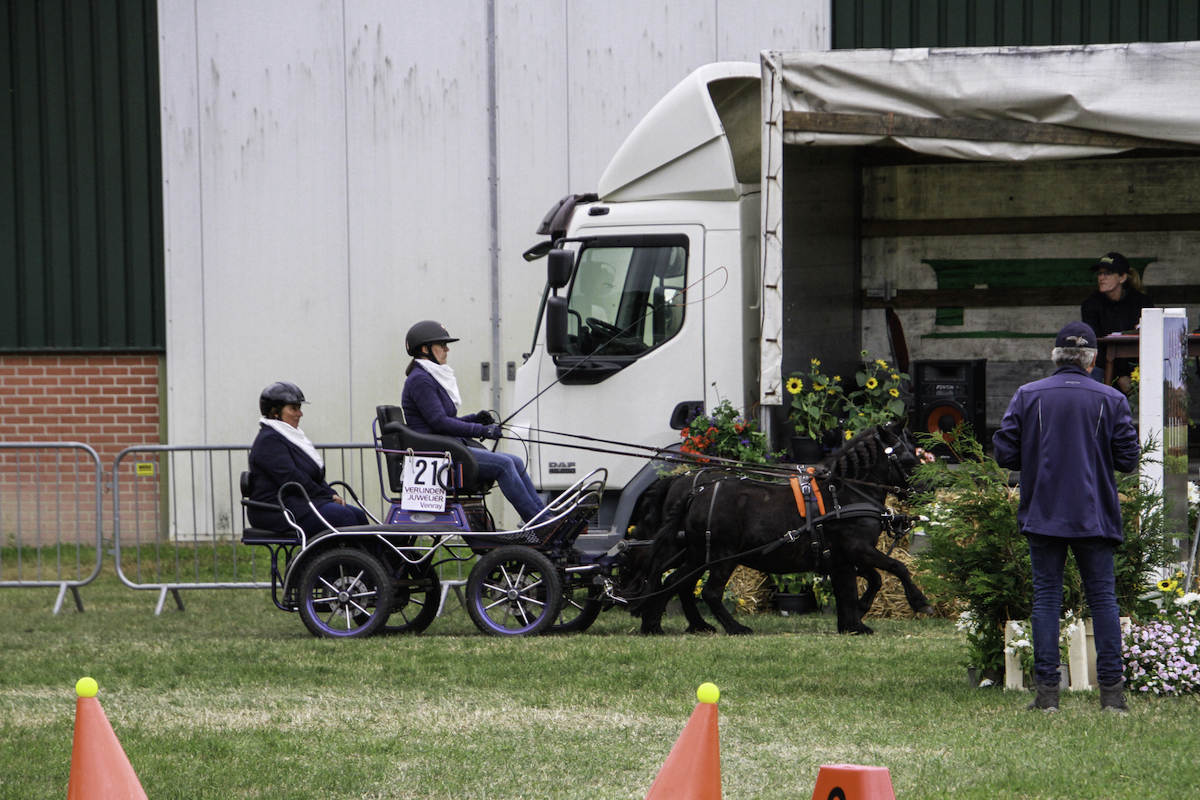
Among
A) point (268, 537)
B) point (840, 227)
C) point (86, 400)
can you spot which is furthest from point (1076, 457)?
point (86, 400)

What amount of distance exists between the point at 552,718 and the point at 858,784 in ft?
9.18

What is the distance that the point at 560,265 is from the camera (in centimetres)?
904

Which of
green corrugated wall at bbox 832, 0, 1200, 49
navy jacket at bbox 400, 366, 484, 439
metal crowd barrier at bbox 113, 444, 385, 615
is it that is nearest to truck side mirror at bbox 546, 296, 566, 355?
navy jacket at bbox 400, 366, 484, 439

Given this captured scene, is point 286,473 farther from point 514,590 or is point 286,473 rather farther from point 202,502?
point 202,502

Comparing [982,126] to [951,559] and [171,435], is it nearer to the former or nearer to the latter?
[951,559]

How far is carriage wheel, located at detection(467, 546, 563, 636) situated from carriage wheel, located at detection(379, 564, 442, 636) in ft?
1.10

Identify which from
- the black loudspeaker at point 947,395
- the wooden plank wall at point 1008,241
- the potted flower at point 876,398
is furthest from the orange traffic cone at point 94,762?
the wooden plank wall at point 1008,241

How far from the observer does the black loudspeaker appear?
960 centimetres

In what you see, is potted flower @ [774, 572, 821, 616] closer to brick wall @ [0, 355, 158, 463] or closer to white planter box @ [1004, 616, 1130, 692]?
white planter box @ [1004, 616, 1130, 692]

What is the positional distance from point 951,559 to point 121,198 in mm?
9570

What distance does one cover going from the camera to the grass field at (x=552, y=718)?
483 cm

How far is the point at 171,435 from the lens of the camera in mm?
13078

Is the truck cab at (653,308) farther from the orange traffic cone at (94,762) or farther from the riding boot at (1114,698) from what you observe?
the orange traffic cone at (94,762)

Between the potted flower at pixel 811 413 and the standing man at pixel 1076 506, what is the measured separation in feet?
11.2
